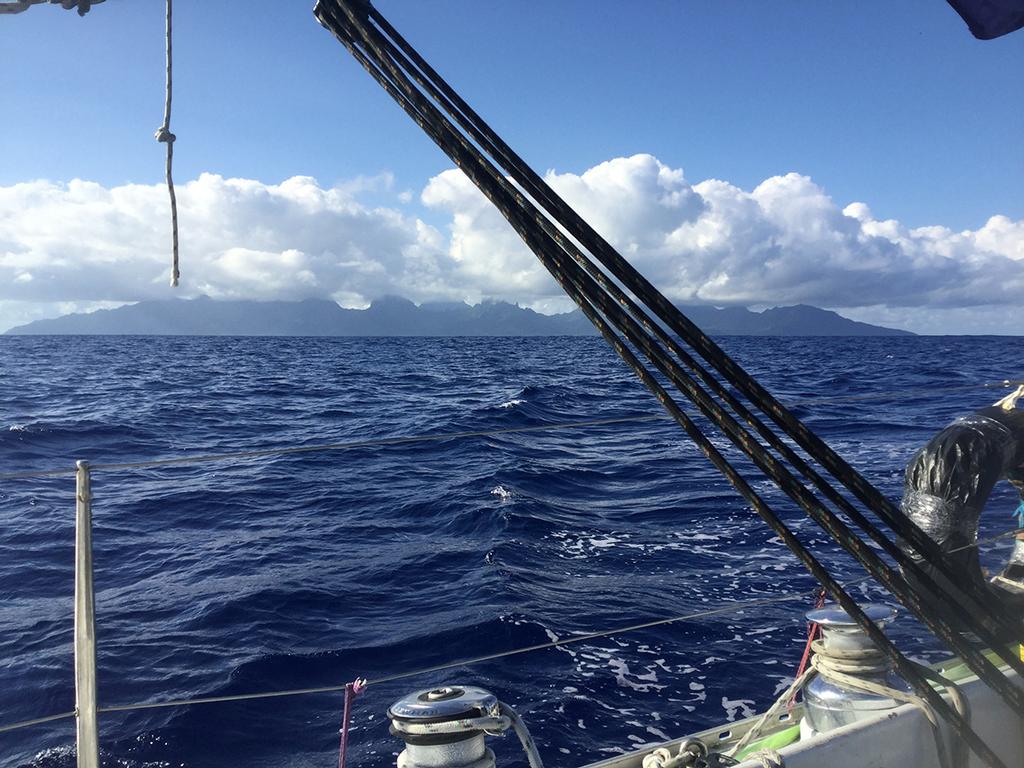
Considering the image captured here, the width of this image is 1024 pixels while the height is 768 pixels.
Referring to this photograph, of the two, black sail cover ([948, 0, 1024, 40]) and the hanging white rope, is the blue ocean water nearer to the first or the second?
black sail cover ([948, 0, 1024, 40])

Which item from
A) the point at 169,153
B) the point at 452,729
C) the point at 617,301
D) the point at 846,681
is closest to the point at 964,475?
the point at 846,681

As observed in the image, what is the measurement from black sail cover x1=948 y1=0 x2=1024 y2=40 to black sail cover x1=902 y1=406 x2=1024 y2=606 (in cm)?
217

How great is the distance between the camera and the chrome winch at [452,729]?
1.78 metres

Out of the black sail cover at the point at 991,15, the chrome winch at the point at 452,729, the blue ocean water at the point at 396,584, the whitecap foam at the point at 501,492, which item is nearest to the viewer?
the chrome winch at the point at 452,729

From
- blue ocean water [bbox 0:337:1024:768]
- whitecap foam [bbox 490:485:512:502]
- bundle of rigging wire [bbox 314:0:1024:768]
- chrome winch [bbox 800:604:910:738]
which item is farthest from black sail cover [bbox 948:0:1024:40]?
whitecap foam [bbox 490:485:512:502]

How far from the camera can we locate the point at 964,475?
3686mm

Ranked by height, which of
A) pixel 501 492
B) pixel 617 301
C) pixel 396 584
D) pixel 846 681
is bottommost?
pixel 396 584

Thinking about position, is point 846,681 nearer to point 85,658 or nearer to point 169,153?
point 85,658

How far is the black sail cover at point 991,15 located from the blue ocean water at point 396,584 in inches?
62.3

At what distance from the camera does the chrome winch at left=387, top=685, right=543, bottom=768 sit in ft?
5.85

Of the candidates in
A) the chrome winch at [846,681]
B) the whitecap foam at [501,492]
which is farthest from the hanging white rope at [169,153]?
the whitecap foam at [501,492]

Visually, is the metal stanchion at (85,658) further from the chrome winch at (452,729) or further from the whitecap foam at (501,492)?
the whitecap foam at (501,492)

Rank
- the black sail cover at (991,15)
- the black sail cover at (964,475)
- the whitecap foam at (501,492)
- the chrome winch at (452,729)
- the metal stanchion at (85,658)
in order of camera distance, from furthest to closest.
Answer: the whitecap foam at (501,492), the black sail cover at (964,475), the black sail cover at (991,15), the chrome winch at (452,729), the metal stanchion at (85,658)

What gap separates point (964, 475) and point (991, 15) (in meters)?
2.31
